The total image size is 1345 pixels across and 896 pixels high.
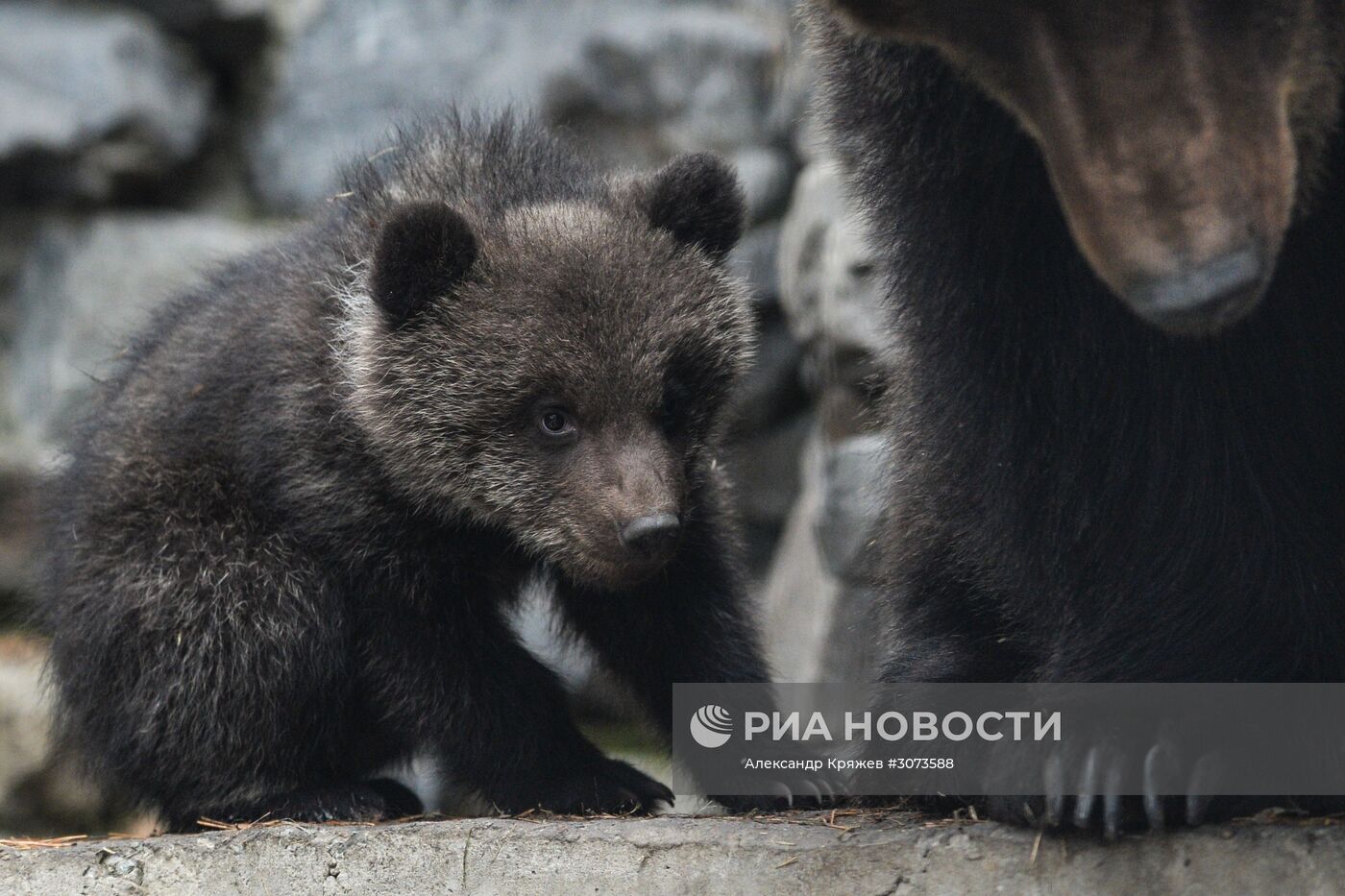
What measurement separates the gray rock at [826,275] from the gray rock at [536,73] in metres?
1.50

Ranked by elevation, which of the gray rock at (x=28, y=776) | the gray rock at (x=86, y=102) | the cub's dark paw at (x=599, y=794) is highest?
the gray rock at (x=86, y=102)

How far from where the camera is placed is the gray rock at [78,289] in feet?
29.7

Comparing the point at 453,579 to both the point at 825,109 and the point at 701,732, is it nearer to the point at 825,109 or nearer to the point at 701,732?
the point at 701,732

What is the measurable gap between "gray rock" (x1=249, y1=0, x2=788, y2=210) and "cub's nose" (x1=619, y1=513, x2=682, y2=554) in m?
5.06

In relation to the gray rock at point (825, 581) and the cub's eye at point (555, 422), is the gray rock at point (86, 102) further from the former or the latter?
the cub's eye at point (555, 422)

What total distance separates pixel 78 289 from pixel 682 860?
6771mm

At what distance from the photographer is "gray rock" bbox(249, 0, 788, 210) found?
354 inches

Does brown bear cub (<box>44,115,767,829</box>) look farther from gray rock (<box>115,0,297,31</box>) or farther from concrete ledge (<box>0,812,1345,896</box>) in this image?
gray rock (<box>115,0,297,31</box>)

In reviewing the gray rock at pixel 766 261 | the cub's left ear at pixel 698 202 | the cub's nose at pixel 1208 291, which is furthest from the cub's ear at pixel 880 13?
the gray rock at pixel 766 261

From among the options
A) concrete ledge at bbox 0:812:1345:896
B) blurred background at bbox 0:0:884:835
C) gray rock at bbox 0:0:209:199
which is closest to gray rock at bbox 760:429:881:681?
blurred background at bbox 0:0:884:835

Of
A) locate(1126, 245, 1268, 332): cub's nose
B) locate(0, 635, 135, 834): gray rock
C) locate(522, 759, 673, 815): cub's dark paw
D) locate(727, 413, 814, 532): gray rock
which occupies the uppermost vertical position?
locate(1126, 245, 1268, 332): cub's nose

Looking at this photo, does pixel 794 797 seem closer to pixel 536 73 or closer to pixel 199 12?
pixel 536 73

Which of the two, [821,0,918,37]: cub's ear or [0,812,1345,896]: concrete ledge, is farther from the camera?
[0,812,1345,896]: concrete ledge

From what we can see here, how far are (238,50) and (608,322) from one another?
648 centimetres
